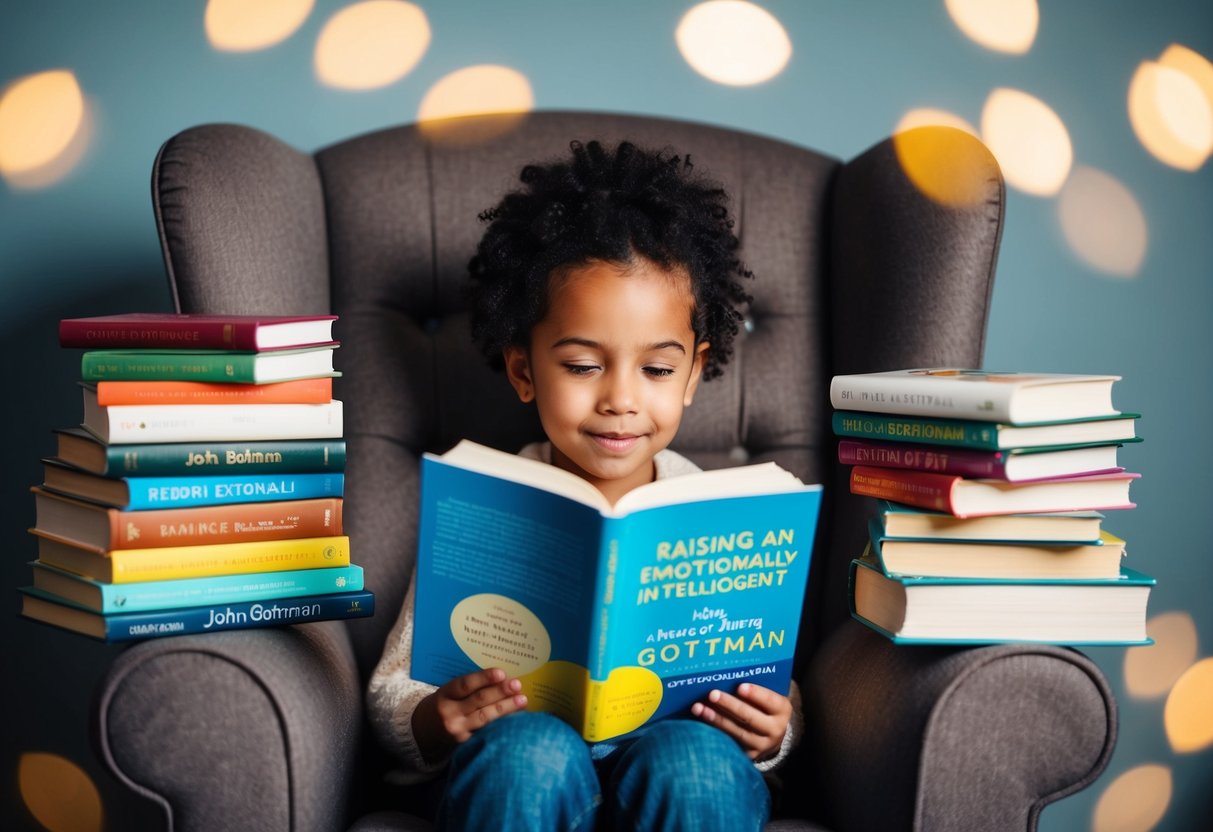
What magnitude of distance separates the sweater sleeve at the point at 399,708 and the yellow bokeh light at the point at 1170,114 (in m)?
1.43

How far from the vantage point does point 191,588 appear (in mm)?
995

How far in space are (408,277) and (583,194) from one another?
11.9 inches

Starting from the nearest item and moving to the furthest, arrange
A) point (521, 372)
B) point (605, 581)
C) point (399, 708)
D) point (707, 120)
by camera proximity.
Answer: point (605, 581) < point (399, 708) < point (521, 372) < point (707, 120)

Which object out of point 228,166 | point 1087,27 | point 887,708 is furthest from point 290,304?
point 1087,27

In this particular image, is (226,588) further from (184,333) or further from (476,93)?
(476,93)

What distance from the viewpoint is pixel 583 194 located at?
128cm

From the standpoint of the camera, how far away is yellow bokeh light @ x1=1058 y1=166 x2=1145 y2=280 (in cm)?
172

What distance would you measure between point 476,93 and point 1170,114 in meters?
1.13

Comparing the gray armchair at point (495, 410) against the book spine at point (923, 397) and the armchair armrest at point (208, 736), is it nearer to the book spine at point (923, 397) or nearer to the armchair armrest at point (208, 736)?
the armchair armrest at point (208, 736)

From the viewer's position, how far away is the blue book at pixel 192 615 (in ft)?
3.15

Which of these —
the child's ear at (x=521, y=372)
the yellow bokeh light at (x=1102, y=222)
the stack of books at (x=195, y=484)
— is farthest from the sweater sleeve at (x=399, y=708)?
the yellow bokeh light at (x=1102, y=222)

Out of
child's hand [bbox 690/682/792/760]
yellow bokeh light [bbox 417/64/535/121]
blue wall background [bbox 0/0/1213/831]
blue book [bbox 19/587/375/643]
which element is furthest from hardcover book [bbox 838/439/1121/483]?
yellow bokeh light [bbox 417/64/535/121]

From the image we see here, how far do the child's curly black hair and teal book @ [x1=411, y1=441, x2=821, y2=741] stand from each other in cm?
34

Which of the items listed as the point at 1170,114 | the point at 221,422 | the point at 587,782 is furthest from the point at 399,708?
the point at 1170,114
